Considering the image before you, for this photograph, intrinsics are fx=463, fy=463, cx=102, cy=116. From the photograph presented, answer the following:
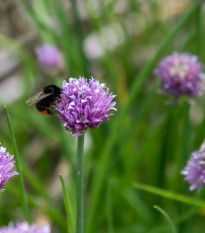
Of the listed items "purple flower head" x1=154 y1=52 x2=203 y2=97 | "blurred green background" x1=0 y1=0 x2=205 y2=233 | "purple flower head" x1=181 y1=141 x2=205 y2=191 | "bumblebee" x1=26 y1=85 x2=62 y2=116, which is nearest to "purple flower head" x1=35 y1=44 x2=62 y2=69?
"blurred green background" x1=0 y1=0 x2=205 y2=233

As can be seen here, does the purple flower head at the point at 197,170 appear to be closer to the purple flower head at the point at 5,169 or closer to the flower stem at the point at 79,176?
the flower stem at the point at 79,176

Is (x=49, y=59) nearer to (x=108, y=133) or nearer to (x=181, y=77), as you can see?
(x=108, y=133)

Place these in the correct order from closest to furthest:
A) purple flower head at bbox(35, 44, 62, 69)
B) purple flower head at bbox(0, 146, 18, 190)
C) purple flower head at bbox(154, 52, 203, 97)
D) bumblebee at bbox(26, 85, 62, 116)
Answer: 1. purple flower head at bbox(0, 146, 18, 190)
2. bumblebee at bbox(26, 85, 62, 116)
3. purple flower head at bbox(154, 52, 203, 97)
4. purple flower head at bbox(35, 44, 62, 69)

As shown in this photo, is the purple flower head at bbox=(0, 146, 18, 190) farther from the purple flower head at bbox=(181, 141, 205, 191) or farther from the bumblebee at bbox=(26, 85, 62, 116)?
the purple flower head at bbox=(181, 141, 205, 191)

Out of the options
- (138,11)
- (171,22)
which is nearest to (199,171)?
(138,11)

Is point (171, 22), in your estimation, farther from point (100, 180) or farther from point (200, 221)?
point (100, 180)

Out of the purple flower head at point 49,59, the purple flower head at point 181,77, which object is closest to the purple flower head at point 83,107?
the purple flower head at point 181,77
